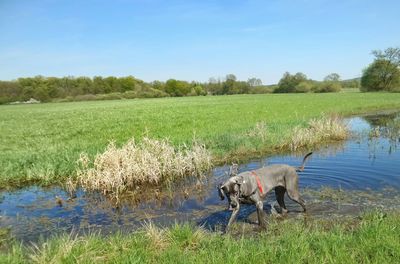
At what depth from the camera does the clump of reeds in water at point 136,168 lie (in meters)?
10.9

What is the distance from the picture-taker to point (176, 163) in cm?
1211

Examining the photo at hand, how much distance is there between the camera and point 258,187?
7504mm

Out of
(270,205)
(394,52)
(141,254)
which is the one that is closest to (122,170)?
(270,205)

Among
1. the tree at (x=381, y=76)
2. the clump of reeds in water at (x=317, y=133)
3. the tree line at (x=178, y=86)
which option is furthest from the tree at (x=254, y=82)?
the clump of reeds in water at (x=317, y=133)

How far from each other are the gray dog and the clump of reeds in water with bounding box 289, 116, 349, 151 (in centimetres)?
854

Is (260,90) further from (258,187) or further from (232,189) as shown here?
(232,189)

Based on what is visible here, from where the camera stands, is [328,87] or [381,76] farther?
[328,87]

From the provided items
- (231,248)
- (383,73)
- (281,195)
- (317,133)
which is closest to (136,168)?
(281,195)

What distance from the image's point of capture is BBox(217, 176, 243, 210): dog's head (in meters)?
6.71

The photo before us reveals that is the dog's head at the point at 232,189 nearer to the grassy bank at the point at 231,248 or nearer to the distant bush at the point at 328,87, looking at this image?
the grassy bank at the point at 231,248

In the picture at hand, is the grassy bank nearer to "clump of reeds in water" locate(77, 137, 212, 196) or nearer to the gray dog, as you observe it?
the gray dog

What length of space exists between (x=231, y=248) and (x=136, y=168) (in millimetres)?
6272

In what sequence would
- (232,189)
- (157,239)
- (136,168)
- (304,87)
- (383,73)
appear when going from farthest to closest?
(304,87) < (383,73) < (136,168) < (232,189) < (157,239)

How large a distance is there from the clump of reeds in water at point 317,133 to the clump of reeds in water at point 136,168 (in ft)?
20.5
